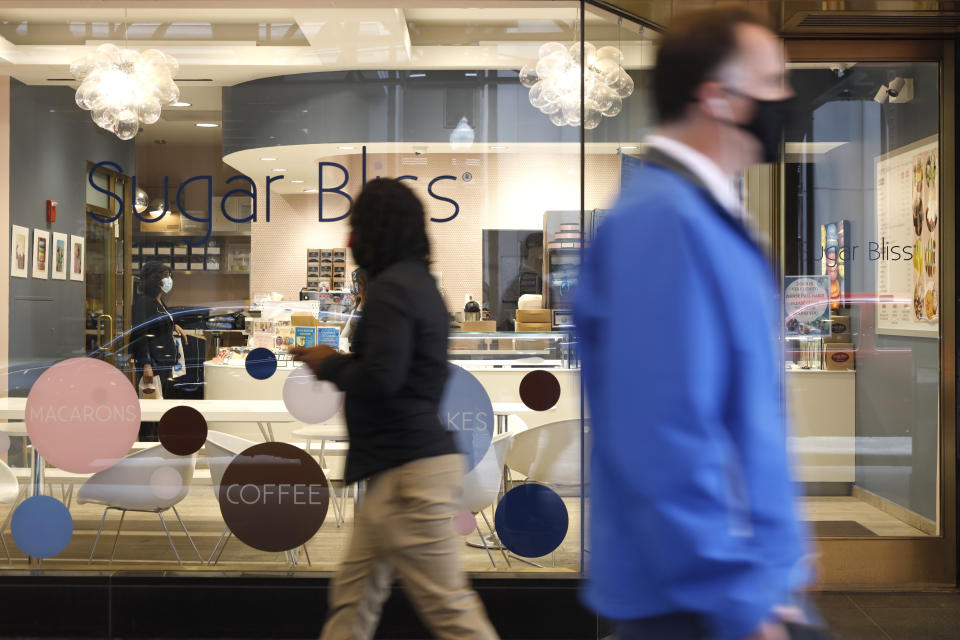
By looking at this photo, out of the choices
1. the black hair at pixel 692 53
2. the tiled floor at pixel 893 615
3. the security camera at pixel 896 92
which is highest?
the security camera at pixel 896 92

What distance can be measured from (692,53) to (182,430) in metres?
2.80

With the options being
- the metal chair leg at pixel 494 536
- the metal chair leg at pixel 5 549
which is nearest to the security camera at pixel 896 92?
the metal chair leg at pixel 494 536

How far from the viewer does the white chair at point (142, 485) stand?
344cm

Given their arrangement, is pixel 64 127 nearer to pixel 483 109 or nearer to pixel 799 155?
pixel 483 109

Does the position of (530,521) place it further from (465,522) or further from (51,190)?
(51,190)

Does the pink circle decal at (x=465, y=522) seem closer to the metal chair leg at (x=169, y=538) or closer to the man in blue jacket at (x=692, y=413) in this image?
the metal chair leg at (x=169, y=538)

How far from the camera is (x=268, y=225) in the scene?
3420 mm

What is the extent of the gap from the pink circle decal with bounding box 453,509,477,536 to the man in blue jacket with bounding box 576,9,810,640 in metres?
2.31

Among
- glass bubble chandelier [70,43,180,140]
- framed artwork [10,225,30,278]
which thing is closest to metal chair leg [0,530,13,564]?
framed artwork [10,225,30,278]

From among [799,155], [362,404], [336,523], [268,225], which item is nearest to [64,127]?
[268,225]

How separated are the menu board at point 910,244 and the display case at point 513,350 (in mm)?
1479

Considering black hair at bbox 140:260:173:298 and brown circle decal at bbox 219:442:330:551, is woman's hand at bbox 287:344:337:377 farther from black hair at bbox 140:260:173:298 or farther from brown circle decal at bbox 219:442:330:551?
black hair at bbox 140:260:173:298

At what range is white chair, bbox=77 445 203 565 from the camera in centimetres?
344

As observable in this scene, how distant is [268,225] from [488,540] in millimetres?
1439
